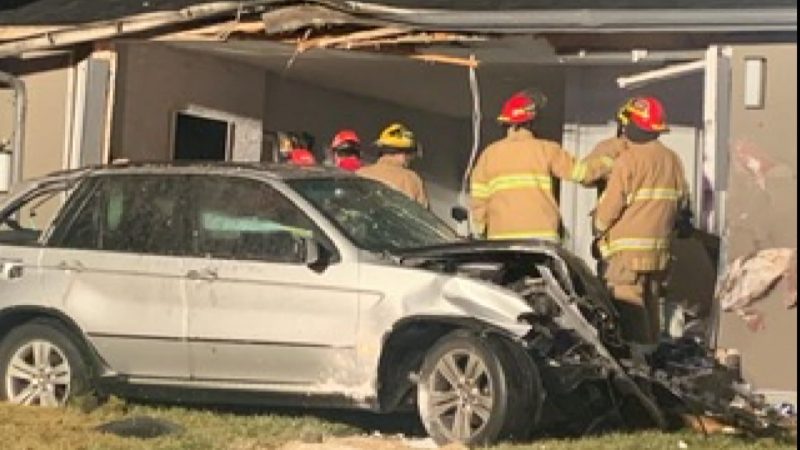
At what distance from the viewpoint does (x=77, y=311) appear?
9648mm

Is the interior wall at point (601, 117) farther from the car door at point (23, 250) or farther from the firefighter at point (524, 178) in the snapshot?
the car door at point (23, 250)

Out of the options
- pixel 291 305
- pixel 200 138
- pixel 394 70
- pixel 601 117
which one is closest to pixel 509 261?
pixel 291 305

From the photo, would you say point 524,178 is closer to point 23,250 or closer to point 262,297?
point 262,297

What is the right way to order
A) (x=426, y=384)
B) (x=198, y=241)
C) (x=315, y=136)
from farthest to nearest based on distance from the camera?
(x=315, y=136)
(x=198, y=241)
(x=426, y=384)

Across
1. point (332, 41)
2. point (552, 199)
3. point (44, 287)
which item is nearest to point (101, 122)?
point (332, 41)

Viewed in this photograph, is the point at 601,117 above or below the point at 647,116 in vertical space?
above

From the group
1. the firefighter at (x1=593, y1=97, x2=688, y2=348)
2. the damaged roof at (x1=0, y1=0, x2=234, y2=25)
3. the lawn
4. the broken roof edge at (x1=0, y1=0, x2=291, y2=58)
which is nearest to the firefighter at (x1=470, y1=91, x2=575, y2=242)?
the firefighter at (x1=593, y1=97, x2=688, y2=348)

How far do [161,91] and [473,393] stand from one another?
6136 millimetres

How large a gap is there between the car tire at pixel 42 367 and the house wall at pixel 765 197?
13.2 feet

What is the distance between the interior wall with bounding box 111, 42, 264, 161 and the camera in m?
13.3

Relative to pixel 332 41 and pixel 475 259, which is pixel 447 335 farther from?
pixel 332 41

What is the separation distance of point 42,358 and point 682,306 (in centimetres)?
442

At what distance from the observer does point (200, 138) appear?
47.2ft

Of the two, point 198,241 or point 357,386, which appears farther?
point 198,241
